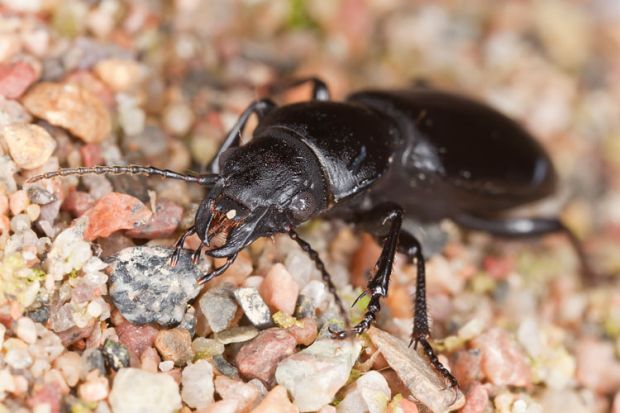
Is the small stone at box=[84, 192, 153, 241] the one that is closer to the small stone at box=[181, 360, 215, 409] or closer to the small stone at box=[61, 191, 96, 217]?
the small stone at box=[61, 191, 96, 217]

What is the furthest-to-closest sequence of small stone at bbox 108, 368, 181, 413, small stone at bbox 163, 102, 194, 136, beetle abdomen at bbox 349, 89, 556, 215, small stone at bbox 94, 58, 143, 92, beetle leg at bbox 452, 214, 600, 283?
beetle leg at bbox 452, 214, 600, 283, beetle abdomen at bbox 349, 89, 556, 215, small stone at bbox 163, 102, 194, 136, small stone at bbox 94, 58, 143, 92, small stone at bbox 108, 368, 181, 413

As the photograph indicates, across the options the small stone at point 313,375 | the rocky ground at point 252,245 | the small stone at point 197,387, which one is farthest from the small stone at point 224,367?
the small stone at point 313,375

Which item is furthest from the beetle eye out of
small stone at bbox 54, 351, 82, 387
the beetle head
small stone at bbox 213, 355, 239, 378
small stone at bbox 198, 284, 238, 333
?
small stone at bbox 54, 351, 82, 387

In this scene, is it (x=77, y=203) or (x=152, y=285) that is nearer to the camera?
(x=152, y=285)

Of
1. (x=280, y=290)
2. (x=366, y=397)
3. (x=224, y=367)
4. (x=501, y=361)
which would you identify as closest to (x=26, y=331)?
(x=224, y=367)

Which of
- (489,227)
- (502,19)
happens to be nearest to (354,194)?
(489,227)

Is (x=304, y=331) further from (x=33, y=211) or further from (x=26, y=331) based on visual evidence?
(x=33, y=211)
